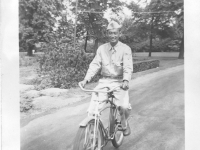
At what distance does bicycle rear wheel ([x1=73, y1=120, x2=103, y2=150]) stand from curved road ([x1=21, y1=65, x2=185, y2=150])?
606mm

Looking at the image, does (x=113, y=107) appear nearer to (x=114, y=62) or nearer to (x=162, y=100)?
(x=114, y=62)

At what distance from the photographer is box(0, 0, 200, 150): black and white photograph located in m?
2.82

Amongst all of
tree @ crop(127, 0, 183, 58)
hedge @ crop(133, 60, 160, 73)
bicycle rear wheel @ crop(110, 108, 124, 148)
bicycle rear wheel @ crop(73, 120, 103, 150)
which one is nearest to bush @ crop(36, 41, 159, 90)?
hedge @ crop(133, 60, 160, 73)

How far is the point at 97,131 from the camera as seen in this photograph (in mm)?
2756

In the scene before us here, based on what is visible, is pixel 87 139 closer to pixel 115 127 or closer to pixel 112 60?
pixel 115 127

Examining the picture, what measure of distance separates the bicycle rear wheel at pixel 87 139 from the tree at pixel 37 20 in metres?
1.67

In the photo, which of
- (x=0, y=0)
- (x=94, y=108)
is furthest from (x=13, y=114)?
(x=0, y=0)

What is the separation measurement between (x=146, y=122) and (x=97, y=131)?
1241 mm

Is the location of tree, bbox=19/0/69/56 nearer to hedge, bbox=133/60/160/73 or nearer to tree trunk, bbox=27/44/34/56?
tree trunk, bbox=27/44/34/56

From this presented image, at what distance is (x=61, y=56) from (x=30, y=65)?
3.02ft

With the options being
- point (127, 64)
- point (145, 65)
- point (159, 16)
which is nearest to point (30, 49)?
point (127, 64)

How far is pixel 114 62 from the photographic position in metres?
3.08

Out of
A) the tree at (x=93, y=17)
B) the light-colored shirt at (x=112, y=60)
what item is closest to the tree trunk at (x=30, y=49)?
the tree at (x=93, y=17)
